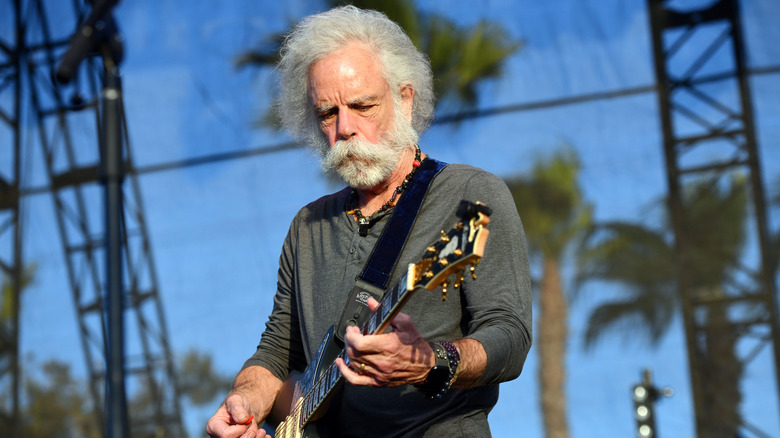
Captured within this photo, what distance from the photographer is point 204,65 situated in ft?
22.1

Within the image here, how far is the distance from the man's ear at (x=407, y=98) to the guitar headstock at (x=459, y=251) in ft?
2.50

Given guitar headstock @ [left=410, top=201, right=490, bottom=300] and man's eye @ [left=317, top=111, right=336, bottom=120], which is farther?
man's eye @ [left=317, top=111, right=336, bottom=120]

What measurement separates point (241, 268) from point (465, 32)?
2.50m

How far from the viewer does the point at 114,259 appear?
7.30 ft

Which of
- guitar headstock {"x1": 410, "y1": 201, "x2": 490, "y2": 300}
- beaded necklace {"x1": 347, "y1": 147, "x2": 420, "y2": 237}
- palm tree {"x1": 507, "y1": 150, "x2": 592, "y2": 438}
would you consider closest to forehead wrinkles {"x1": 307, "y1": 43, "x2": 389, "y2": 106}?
beaded necklace {"x1": 347, "y1": 147, "x2": 420, "y2": 237}

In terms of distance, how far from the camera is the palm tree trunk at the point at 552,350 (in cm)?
605

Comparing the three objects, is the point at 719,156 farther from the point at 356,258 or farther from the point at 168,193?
the point at 356,258

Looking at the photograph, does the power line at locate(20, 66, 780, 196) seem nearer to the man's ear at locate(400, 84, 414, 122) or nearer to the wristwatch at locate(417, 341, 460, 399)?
the man's ear at locate(400, 84, 414, 122)

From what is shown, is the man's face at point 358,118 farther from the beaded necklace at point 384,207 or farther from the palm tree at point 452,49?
the palm tree at point 452,49

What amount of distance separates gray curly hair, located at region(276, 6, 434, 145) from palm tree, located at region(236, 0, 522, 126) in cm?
406

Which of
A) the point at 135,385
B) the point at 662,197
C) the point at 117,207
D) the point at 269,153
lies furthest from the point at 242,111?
the point at 117,207

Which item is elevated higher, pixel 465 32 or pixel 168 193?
pixel 465 32

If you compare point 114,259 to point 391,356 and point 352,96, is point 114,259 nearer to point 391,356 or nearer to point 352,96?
point 352,96

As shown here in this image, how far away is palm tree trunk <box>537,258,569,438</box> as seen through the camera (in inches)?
238
